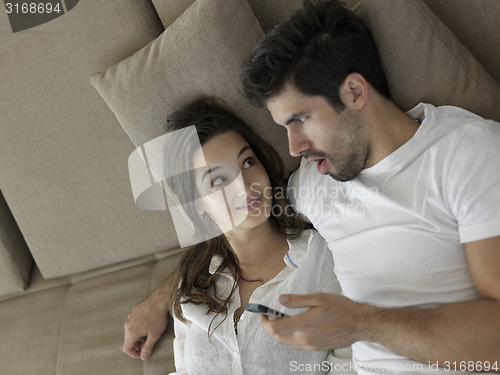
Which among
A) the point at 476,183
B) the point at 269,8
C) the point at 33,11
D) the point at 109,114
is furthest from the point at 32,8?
the point at 476,183

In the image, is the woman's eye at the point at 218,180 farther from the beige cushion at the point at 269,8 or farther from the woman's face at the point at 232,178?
the beige cushion at the point at 269,8

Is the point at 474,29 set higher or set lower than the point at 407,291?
higher

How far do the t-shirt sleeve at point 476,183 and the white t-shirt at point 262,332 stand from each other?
0.39 m

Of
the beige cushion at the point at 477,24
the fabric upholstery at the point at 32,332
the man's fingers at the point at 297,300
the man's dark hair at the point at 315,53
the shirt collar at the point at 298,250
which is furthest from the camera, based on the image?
the fabric upholstery at the point at 32,332

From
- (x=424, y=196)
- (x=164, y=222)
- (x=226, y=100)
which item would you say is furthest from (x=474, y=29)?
(x=164, y=222)

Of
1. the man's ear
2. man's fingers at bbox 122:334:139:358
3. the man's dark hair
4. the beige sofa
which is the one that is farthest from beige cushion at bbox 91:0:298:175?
man's fingers at bbox 122:334:139:358

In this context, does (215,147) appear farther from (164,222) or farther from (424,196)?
(424,196)

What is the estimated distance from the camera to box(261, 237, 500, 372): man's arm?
0.94m

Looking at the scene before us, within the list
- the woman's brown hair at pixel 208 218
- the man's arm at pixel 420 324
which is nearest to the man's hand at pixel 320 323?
the man's arm at pixel 420 324

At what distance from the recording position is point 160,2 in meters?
1.38

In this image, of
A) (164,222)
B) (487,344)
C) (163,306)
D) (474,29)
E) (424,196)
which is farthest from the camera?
(164,222)

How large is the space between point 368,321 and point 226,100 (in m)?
0.63

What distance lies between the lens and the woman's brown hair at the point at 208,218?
49.6 inches

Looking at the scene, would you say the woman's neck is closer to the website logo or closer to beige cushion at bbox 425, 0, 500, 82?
beige cushion at bbox 425, 0, 500, 82
